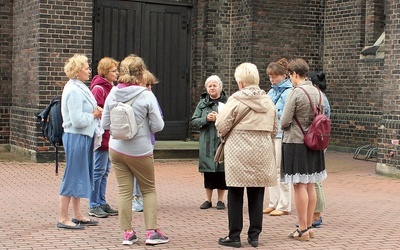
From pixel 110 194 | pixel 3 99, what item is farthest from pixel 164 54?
pixel 110 194

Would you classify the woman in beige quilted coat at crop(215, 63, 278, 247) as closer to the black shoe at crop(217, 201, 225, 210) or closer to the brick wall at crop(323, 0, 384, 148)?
the black shoe at crop(217, 201, 225, 210)

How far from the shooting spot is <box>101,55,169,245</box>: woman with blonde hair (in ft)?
23.9

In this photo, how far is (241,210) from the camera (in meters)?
7.48

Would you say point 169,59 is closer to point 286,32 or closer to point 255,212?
point 286,32

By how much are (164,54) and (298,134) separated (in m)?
9.19

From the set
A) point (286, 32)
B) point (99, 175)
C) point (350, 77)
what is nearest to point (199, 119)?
point (99, 175)

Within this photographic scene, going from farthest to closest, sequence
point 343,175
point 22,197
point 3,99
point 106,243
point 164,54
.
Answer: point 164,54, point 3,99, point 343,175, point 22,197, point 106,243

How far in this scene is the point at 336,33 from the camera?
59.3ft

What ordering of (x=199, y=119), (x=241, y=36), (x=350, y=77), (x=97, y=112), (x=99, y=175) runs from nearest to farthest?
1. (x=97, y=112)
2. (x=99, y=175)
3. (x=199, y=119)
4. (x=241, y=36)
5. (x=350, y=77)

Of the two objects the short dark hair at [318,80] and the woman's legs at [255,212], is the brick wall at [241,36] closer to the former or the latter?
the short dark hair at [318,80]

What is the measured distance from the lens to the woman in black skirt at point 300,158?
25.5 feet

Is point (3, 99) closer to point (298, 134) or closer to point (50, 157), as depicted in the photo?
point (50, 157)

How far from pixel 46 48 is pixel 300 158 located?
746 cm

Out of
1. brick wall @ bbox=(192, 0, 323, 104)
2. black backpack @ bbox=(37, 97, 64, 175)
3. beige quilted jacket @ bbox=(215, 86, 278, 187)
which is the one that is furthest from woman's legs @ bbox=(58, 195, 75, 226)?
brick wall @ bbox=(192, 0, 323, 104)
